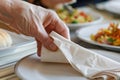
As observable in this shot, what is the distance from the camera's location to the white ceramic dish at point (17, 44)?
2.68 feet

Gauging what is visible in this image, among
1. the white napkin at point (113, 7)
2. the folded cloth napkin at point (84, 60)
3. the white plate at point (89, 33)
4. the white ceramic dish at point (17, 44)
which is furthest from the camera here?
the white napkin at point (113, 7)

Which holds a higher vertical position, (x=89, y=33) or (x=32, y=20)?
(x=32, y=20)

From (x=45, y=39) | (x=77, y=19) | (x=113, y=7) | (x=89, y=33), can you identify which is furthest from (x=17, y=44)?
(x=113, y=7)

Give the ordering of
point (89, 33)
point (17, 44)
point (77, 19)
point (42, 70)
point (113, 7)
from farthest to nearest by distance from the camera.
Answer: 1. point (113, 7)
2. point (77, 19)
3. point (89, 33)
4. point (17, 44)
5. point (42, 70)

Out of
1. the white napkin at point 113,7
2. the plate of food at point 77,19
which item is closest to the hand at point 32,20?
the plate of food at point 77,19

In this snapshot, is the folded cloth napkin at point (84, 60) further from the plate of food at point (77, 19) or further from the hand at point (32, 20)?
the plate of food at point (77, 19)

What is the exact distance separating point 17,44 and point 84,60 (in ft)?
0.75

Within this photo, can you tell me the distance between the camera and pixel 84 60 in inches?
28.0

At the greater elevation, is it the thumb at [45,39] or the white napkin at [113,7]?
the thumb at [45,39]

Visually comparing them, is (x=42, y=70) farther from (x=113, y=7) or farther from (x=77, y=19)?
(x=113, y=7)

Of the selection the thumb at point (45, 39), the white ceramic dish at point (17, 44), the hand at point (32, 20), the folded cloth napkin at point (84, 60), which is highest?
the hand at point (32, 20)

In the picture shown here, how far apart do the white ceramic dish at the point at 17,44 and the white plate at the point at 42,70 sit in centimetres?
8

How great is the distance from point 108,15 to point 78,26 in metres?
0.41

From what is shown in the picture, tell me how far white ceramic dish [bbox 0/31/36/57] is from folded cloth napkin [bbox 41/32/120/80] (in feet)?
0.35
